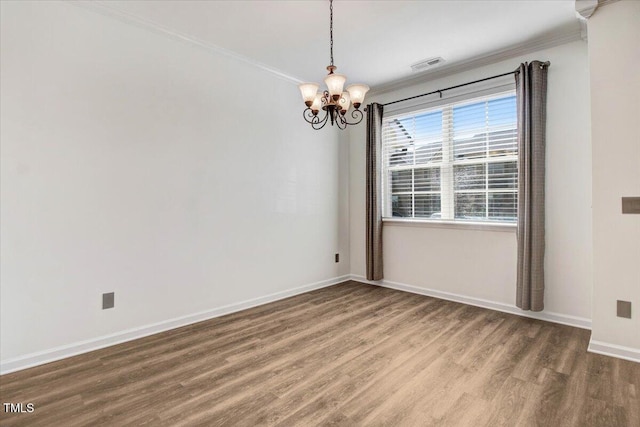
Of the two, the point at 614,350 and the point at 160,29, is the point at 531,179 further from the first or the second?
the point at 160,29

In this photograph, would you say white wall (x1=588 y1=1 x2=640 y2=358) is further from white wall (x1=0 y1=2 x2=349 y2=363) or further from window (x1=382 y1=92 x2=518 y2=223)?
white wall (x1=0 y1=2 x2=349 y2=363)

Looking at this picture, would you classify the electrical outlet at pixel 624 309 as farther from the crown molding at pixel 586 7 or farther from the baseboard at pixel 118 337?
the baseboard at pixel 118 337

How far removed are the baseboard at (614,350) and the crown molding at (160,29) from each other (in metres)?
4.16

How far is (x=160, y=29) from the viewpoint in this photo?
302cm

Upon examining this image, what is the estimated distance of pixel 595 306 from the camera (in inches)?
104

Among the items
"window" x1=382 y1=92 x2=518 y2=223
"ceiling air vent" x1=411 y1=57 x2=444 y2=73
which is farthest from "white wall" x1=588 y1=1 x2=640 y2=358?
"ceiling air vent" x1=411 y1=57 x2=444 y2=73

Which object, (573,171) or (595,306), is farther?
(573,171)

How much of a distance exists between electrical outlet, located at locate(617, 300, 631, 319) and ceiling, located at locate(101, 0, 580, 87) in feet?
8.12

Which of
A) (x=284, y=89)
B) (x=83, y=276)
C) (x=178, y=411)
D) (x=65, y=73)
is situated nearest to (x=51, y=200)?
(x=83, y=276)

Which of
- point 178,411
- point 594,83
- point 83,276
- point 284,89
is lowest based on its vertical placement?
point 178,411

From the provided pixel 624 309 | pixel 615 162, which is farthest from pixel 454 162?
pixel 624 309

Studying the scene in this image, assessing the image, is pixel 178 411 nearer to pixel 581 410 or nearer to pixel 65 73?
pixel 581 410

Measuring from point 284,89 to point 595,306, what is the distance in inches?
155

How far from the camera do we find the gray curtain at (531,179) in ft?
10.7
